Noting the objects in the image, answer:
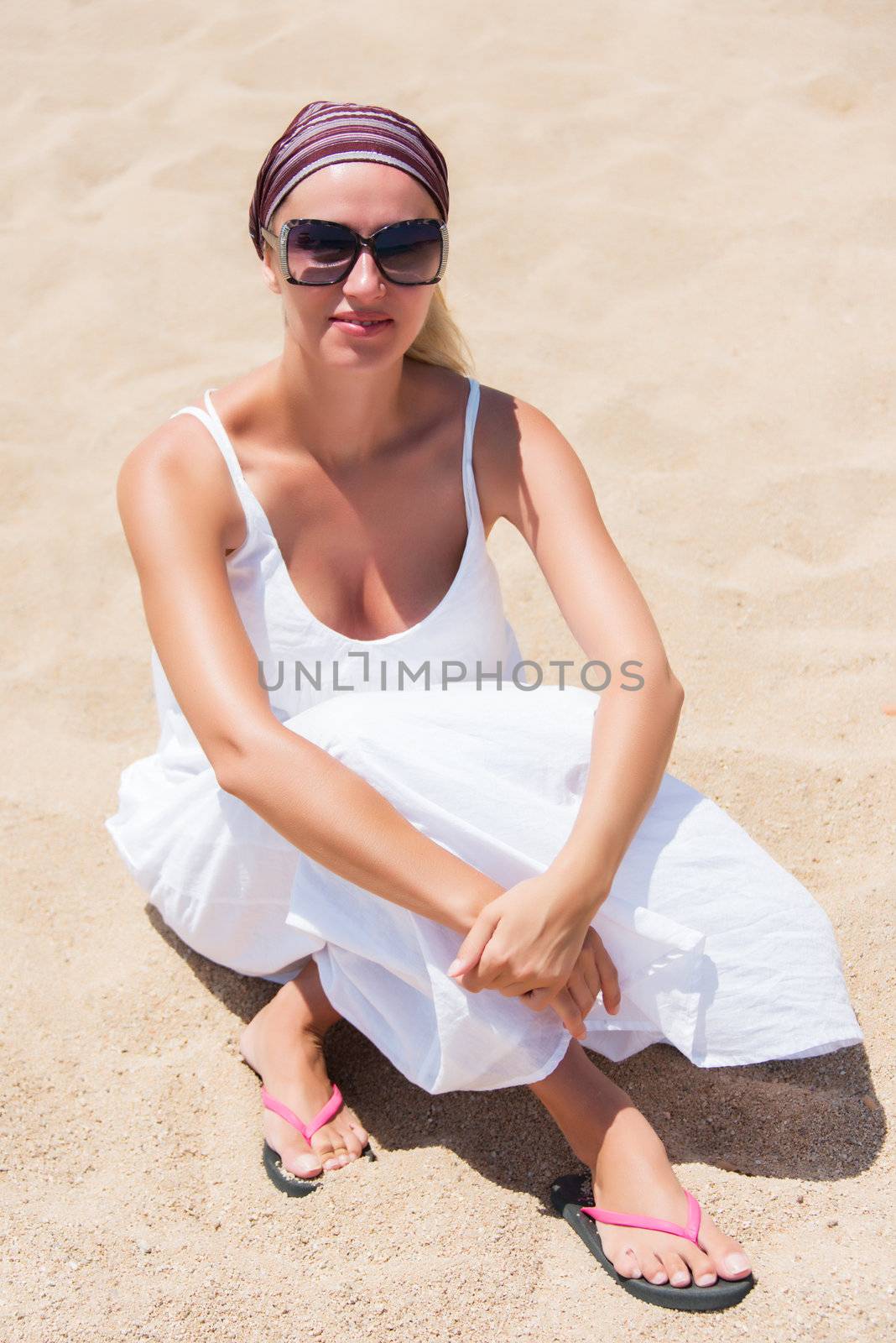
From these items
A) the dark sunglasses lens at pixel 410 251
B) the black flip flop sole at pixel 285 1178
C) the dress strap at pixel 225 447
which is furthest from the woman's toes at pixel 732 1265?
the dark sunglasses lens at pixel 410 251

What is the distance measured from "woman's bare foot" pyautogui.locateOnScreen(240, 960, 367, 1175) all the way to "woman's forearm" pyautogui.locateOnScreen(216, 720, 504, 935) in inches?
16.8

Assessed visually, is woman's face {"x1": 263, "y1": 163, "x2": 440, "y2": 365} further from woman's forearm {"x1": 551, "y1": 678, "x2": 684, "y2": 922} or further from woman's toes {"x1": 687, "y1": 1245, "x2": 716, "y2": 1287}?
woman's toes {"x1": 687, "y1": 1245, "x2": 716, "y2": 1287}

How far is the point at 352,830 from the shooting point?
1.81 meters

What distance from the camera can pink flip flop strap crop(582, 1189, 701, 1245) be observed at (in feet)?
5.82

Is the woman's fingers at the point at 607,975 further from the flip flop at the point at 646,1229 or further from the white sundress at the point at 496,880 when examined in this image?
the flip flop at the point at 646,1229

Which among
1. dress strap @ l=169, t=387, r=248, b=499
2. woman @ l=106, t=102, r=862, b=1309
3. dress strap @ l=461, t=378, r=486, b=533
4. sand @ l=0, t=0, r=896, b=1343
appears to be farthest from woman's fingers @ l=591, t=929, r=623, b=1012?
dress strap @ l=169, t=387, r=248, b=499

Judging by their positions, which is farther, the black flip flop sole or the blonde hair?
the blonde hair

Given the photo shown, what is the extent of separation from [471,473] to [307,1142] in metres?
1.16

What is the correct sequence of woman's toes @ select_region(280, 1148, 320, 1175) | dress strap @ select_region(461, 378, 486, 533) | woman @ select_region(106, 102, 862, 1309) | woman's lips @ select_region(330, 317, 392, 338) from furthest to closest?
dress strap @ select_region(461, 378, 486, 533)
woman's lips @ select_region(330, 317, 392, 338)
woman's toes @ select_region(280, 1148, 320, 1175)
woman @ select_region(106, 102, 862, 1309)

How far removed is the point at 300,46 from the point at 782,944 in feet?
14.4

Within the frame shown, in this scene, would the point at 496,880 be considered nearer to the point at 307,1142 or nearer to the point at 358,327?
the point at 307,1142

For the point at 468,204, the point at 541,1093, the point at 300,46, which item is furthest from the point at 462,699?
the point at 300,46

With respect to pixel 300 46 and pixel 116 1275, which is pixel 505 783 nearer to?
pixel 116 1275

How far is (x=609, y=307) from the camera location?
13.3 feet
